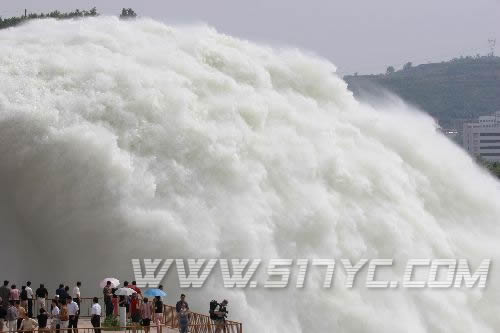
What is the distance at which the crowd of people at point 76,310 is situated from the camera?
27.7 m

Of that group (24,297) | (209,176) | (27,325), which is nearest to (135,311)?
(24,297)

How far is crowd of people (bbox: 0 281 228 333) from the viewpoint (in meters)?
27.7

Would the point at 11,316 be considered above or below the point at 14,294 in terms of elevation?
below

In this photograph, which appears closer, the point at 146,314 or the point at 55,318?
the point at 55,318

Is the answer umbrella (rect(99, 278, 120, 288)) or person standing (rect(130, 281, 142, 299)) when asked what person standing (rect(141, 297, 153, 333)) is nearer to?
person standing (rect(130, 281, 142, 299))

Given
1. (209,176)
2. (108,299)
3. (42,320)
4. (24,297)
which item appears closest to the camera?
(42,320)

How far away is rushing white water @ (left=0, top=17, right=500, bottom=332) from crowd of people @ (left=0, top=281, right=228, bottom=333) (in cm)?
238

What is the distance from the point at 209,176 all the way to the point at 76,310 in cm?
A: 828

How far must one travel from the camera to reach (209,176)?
34844mm

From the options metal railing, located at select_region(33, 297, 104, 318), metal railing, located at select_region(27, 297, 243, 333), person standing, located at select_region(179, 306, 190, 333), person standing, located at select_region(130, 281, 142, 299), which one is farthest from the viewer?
metal railing, located at select_region(33, 297, 104, 318)

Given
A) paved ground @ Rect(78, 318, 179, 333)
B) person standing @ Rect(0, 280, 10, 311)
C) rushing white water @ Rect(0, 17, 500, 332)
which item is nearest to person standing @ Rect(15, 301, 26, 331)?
person standing @ Rect(0, 280, 10, 311)

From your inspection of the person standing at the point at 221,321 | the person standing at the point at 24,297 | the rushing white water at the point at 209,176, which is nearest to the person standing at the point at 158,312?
the person standing at the point at 221,321

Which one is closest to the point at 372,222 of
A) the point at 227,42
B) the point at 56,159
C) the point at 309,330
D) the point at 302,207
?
the point at 302,207

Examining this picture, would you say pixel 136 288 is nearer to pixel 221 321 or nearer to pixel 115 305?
pixel 115 305
